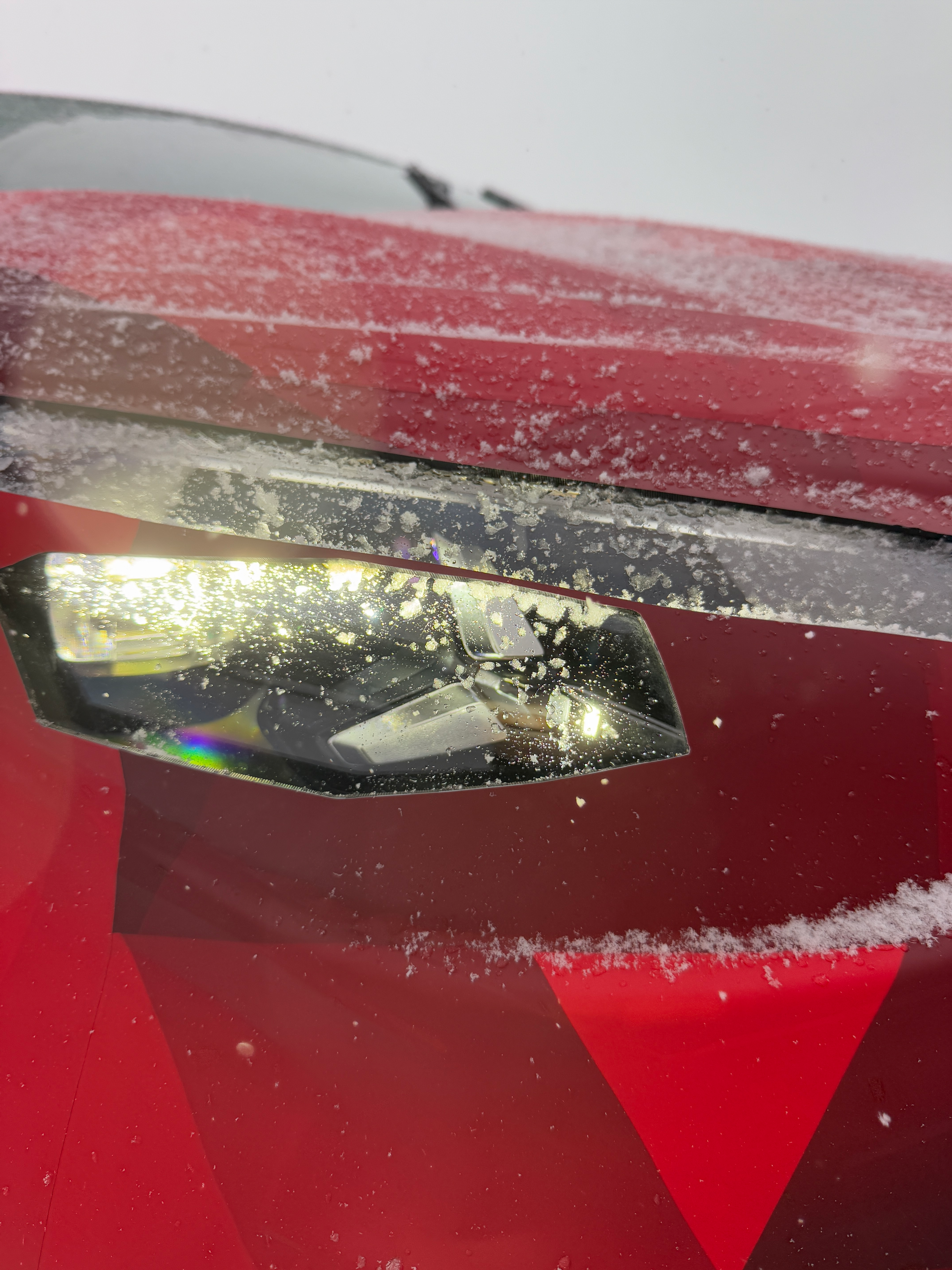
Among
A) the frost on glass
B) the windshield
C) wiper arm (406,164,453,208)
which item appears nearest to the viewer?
the frost on glass

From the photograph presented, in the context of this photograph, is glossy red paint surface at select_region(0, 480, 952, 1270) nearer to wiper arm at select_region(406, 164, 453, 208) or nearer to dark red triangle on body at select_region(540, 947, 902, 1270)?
dark red triangle on body at select_region(540, 947, 902, 1270)

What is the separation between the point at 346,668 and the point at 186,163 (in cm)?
160

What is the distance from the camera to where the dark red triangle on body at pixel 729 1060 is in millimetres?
545

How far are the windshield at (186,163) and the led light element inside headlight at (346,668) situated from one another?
92 cm

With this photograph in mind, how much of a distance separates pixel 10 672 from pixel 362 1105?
0.53 m

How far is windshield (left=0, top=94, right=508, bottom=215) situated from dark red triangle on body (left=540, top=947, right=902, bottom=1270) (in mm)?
1368

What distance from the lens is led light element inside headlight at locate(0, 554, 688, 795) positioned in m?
0.51

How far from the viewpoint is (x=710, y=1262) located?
1.83 feet

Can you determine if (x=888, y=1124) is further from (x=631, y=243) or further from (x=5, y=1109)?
(x=631, y=243)

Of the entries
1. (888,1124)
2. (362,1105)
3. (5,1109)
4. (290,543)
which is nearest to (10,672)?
(290,543)

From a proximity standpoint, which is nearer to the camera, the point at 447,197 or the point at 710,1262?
the point at 710,1262

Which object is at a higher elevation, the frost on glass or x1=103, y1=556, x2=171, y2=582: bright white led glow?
the frost on glass

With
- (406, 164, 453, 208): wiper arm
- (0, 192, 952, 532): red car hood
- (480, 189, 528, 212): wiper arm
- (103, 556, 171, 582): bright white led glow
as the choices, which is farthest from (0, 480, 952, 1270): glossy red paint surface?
(480, 189, 528, 212): wiper arm

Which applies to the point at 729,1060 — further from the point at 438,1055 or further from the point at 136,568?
the point at 136,568
